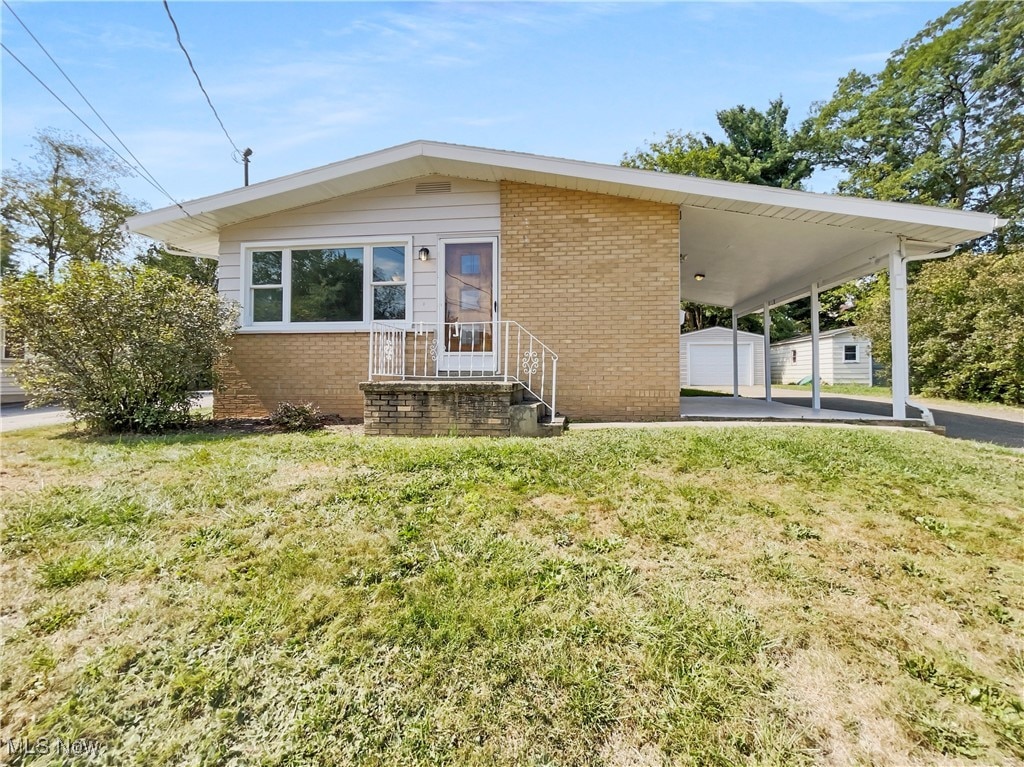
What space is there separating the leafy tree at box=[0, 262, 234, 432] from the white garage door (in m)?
20.9

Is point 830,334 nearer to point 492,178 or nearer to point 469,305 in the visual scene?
point 492,178

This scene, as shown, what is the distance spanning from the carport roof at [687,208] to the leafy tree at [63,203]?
55.6 ft

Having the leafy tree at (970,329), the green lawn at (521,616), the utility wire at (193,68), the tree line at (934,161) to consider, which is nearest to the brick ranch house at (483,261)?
the utility wire at (193,68)

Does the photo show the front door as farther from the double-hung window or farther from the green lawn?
the green lawn

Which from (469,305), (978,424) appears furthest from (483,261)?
(978,424)

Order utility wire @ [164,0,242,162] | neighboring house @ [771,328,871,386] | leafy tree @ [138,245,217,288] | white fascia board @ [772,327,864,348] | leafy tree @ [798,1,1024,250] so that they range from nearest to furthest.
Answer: utility wire @ [164,0,242,162] → leafy tree @ [798,1,1024,250] → white fascia board @ [772,327,864,348] → neighboring house @ [771,328,871,386] → leafy tree @ [138,245,217,288]

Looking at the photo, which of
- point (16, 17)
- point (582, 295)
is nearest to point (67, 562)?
point (582, 295)

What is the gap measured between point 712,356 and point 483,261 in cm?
1868

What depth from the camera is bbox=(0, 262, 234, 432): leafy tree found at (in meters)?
5.36

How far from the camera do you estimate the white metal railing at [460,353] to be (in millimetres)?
6730

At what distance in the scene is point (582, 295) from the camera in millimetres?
6645

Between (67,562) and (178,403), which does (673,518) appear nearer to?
(67,562)

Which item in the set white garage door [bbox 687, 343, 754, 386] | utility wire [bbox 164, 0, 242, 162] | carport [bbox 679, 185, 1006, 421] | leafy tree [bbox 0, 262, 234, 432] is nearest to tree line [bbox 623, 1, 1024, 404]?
white garage door [bbox 687, 343, 754, 386]

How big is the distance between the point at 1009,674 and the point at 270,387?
26.2 feet
